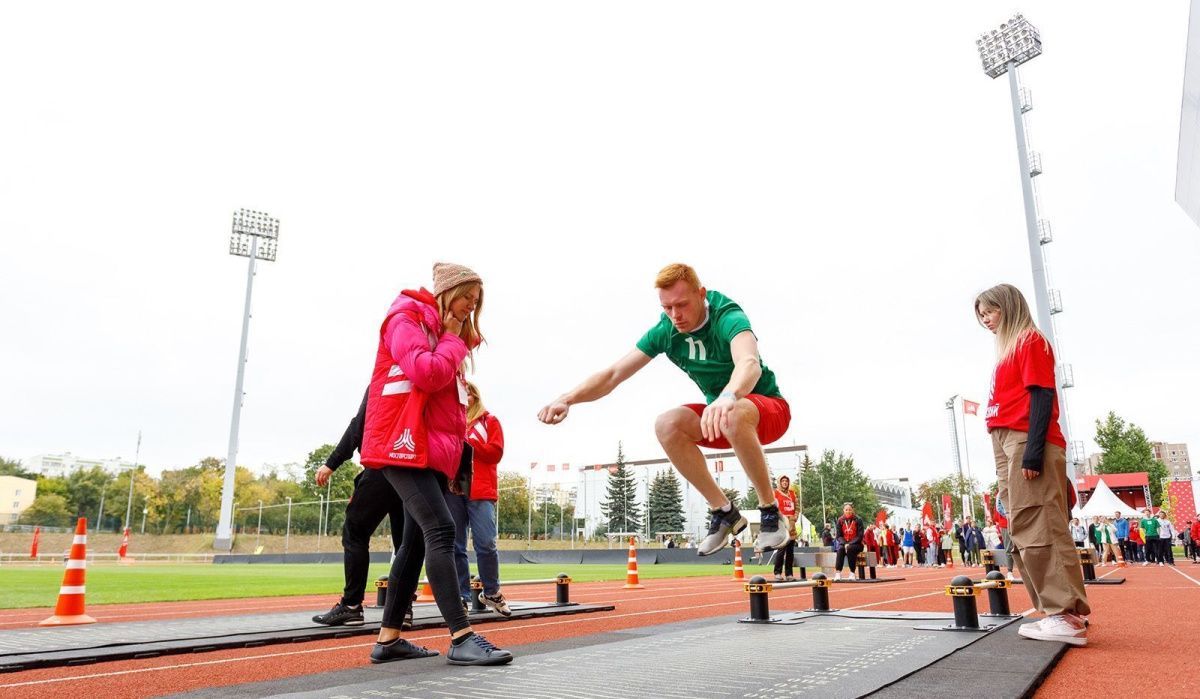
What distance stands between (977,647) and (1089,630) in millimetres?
2152

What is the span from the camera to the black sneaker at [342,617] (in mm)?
6258

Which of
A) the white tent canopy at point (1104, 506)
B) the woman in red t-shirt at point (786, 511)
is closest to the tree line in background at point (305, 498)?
the white tent canopy at point (1104, 506)

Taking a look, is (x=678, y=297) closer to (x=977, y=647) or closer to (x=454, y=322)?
(x=454, y=322)

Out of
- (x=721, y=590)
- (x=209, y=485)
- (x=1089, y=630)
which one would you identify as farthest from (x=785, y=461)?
(x=1089, y=630)

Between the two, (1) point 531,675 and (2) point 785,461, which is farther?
(2) point 785,461

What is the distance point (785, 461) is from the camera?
7906cm

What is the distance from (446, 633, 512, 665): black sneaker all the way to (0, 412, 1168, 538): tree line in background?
64133 millimetres

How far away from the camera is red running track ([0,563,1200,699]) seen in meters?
3.91

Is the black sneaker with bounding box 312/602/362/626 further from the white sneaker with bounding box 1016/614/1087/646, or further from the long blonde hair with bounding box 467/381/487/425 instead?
the white sneaker with bounding box 1016/614/1087/646

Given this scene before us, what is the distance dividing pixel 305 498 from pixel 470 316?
90.9 metres

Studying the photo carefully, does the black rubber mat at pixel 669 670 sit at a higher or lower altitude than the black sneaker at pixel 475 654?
lower

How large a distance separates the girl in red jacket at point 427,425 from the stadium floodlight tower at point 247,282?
42088 mm

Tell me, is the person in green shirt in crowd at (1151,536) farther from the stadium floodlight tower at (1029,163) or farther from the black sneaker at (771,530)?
the black sneaker at (771,530)

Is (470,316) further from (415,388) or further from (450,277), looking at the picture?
(415,388)
